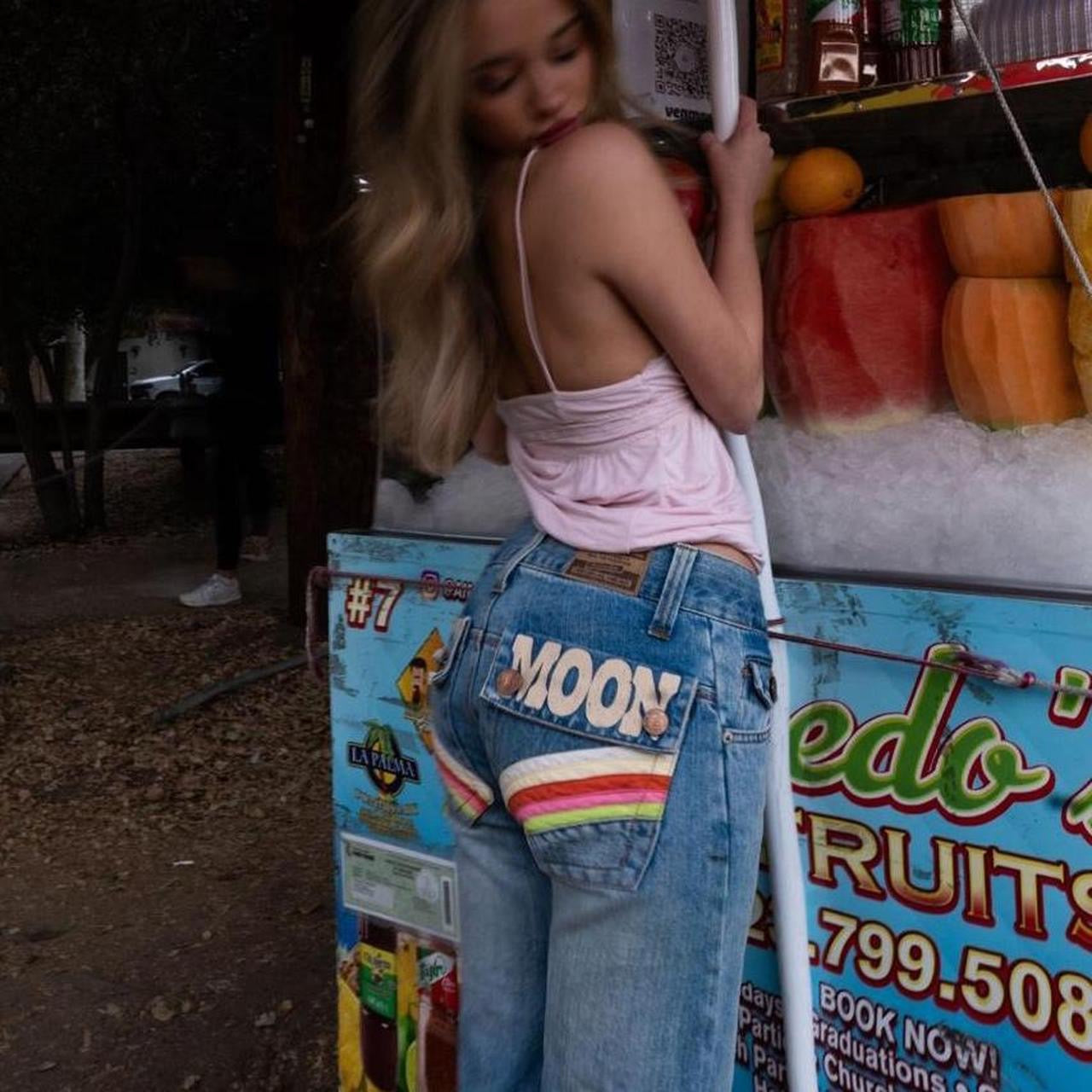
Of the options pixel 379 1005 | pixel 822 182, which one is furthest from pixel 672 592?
pixel 379 1005

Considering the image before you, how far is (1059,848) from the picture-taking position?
1491 mm

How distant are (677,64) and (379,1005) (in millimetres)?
1608

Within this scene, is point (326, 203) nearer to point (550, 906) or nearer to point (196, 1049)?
point (196, 1049)

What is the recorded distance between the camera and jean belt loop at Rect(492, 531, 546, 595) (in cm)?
151

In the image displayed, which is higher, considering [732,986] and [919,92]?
[919,92]

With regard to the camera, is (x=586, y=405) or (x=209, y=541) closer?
(x=586, y=405)

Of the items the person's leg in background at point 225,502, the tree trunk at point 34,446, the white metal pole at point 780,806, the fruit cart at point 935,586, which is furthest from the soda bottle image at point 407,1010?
the tree trunk at point 34,446

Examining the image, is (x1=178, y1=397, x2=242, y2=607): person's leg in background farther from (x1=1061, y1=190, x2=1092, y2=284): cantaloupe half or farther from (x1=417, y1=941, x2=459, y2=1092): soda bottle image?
(x1=1061, y1=190, x2=1092, y2=284): cantaloupe half

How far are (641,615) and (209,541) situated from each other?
922cm

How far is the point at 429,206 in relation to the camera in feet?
4.93

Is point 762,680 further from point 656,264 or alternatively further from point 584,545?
point 656,264

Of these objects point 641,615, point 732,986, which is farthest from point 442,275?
point 732,986

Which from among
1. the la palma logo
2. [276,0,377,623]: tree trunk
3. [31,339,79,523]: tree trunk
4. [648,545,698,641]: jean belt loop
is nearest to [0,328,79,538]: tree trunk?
[31,339,79,523]: tree trunk

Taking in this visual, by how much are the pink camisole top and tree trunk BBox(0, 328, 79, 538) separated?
854 centimetres
